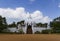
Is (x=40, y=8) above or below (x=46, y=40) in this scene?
above

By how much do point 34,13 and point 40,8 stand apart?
1.93 feet

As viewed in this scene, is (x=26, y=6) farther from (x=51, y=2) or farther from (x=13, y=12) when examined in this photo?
(x=51, y=2)

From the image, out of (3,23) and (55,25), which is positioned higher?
(3,23)

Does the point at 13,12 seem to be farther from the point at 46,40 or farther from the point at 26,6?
the point at 46,40

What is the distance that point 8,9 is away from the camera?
13.1m

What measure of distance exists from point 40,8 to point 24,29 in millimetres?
Answer: 1997

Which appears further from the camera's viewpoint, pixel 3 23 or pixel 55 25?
pixel 55 25

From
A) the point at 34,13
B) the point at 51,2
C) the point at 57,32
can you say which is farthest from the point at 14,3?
the point at 57,32

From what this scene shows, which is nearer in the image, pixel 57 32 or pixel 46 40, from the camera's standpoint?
pixel 46 40

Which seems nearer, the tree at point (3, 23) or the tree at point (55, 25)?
the tree at point (3, 23)

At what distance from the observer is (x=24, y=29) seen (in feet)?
43.4

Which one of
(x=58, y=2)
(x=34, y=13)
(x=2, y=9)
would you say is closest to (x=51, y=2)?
(x=58, y=2)

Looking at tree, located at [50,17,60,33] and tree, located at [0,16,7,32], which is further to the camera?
tree, located at [50,17,60,33]

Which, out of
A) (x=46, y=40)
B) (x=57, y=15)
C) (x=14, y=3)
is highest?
(x=14, y=3)
